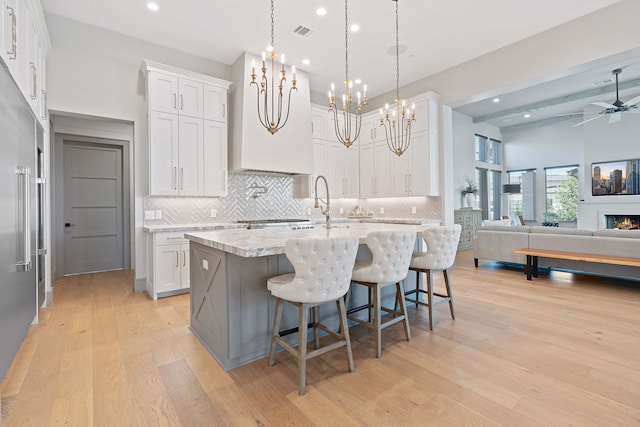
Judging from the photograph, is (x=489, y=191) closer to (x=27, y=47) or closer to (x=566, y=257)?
(x=566, y=257)

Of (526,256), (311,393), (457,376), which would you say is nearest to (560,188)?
(526,256)

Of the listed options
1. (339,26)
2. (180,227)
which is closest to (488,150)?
(339,26)

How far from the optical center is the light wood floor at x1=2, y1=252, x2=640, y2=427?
5.69 feet

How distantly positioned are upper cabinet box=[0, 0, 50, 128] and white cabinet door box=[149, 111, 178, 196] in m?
1.13

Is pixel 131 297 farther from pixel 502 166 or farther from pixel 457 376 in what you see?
pixel 502 166

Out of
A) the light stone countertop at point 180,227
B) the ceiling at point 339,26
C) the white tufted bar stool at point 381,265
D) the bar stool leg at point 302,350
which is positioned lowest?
the bar stool leg at point 302,350

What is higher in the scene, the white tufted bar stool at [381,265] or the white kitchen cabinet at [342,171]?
the white kitchen cabinet at [342,171]

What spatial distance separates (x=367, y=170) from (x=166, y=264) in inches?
166

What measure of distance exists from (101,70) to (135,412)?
4.33 m

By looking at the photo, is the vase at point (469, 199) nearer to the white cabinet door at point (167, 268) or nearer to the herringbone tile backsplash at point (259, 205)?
the herringbone tile backsplash at point (259, 205)

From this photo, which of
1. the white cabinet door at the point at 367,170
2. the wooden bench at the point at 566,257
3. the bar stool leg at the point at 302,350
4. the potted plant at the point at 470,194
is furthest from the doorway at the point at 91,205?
the potted plant at the point at 470,194

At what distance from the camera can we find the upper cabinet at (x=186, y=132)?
4.19 meters

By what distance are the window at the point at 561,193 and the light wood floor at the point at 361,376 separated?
7.46m

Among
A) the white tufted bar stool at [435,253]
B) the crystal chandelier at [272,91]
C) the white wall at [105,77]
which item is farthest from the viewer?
the white wall at [105,77]
